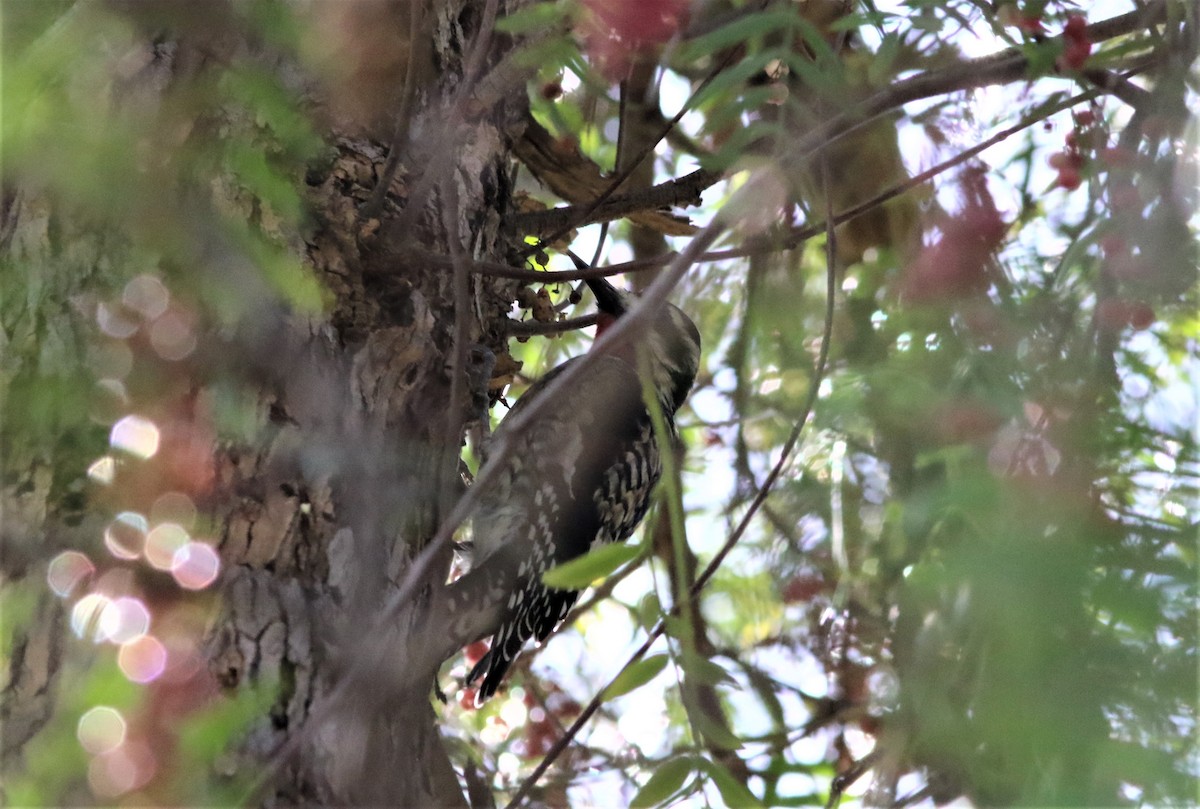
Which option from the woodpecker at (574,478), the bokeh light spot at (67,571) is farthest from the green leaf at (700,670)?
the woodpecker at (574,478)

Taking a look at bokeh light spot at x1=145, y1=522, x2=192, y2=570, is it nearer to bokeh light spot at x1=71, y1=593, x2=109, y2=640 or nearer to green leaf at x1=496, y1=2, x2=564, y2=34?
bokeh light spot at x1=71, y1=593, x2=109, y2=640

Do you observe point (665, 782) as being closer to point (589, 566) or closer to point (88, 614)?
point (589, 566)

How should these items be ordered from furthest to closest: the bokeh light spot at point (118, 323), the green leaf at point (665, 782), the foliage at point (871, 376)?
the bokeh light spot at point (118, 323)
the green leaf at point (665, 782)
the foliage at point (871, 376)

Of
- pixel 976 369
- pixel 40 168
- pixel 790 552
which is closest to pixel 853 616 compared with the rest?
pixel 790 552

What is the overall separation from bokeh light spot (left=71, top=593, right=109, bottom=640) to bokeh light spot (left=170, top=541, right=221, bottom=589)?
110 millimetres

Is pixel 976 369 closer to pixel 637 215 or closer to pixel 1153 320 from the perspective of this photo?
pixel 1153 320

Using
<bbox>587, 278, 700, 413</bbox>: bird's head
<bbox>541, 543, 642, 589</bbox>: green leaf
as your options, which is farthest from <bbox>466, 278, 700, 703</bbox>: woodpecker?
<bbox>541, 543, 642, 589</bbox>: green leaf

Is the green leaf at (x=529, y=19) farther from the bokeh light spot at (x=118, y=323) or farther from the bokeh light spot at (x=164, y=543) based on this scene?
the bokeh light spot at (x=164, y=543)

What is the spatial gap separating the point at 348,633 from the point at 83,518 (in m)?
0.42

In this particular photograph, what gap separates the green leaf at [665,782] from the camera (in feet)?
4.67

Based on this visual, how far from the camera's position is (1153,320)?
1.66m

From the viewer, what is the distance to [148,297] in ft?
5.45

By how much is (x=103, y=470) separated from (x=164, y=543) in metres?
0.14

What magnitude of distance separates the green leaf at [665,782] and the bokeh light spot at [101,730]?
0.63 m
